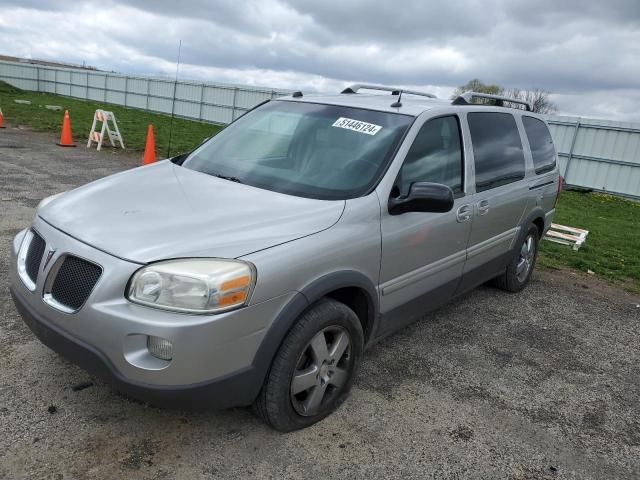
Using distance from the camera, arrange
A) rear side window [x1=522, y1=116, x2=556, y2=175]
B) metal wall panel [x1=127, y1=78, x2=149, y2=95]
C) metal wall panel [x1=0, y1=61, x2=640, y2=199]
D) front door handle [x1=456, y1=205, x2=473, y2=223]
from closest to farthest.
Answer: front door handle [x1=456, y1=205, x2=473, y2=223]
rear side window [x1=522, y1=116, x2=556, y2=175]
metal wall panel [x1=0, y1=61, x2=640, y2=199]
metal wall panel [x1=127, y1=78, x2=149, y2=95]

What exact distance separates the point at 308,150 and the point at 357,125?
367mm

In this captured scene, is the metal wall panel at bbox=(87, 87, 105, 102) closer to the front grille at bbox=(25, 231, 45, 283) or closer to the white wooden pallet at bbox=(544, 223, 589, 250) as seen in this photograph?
the white wooden pallet at bbox=(544, 223, 589, 250)

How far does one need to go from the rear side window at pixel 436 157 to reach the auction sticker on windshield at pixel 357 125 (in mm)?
278

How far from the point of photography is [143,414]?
2.93 meters

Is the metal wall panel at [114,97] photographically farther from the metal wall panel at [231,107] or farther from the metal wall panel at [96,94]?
the metal wall panel at [96,94]

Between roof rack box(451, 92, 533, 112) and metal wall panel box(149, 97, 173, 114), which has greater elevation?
roof rack box(451, 92, 533, 112)

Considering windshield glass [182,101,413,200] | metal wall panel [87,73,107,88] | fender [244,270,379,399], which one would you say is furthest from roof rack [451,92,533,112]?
metal wall panel [87,73,107,88]

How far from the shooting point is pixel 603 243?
29.9 ft

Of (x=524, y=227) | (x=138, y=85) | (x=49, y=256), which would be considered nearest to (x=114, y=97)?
(x=138, y=85)

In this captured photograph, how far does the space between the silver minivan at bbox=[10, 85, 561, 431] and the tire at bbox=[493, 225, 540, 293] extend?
1.03 m

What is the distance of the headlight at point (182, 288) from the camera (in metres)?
2.35

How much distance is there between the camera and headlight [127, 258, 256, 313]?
2.35 meters

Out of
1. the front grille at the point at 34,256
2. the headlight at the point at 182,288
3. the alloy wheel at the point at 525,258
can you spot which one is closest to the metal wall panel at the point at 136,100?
the alloy wheel at the point at 525,258

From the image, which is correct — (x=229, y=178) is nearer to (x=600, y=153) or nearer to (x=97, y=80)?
(x=600, y=153)
